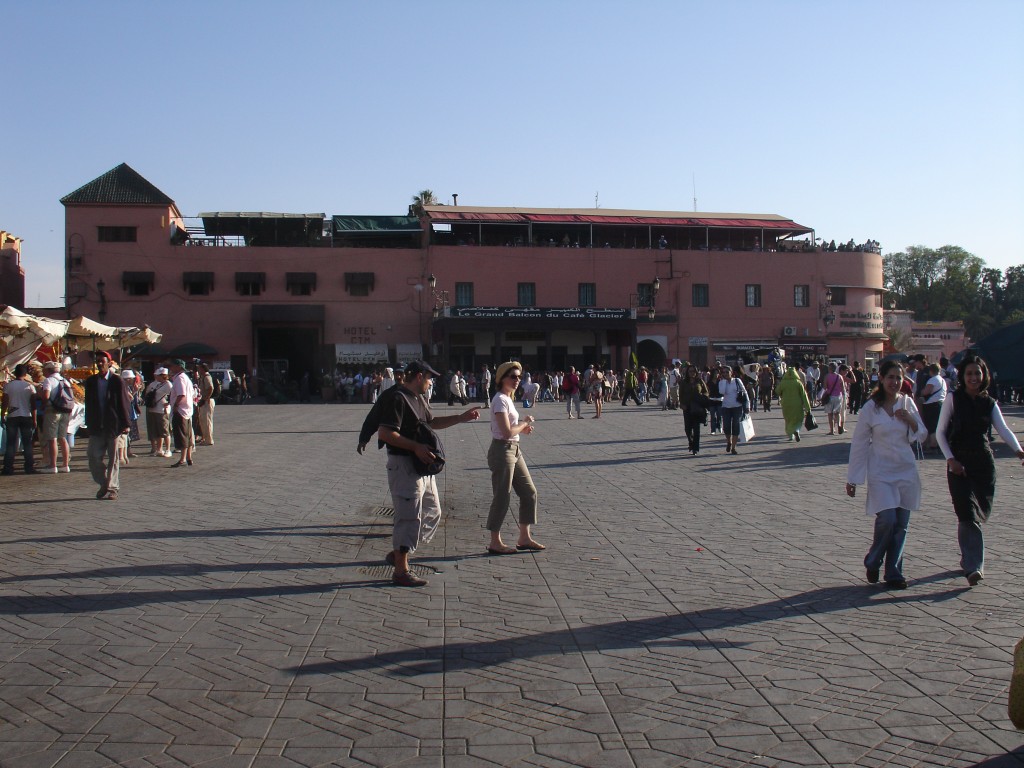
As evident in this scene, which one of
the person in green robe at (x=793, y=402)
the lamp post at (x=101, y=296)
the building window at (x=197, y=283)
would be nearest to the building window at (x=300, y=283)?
the building window at (x=197, y=283)

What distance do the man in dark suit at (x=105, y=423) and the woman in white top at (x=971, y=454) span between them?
8.47 m

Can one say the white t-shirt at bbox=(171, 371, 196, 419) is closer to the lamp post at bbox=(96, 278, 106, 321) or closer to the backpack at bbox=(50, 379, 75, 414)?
the backpack at bbox=(50, 379, 75, 414)

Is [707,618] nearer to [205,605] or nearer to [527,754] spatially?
[527,754]

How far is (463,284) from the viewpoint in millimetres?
48094

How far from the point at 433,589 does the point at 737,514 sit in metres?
4.11

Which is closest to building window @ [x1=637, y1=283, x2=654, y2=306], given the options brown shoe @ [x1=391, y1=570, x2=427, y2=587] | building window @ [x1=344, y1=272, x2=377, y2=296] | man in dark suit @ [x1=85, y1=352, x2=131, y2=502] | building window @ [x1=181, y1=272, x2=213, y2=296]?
building window @ [x1=344, y1=272, x2=377, y2=296]

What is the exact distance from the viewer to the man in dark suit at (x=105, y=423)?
10.6 m

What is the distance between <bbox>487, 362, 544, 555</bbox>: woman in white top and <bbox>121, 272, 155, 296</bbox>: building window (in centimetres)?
4108

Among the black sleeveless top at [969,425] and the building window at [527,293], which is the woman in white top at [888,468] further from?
the building window at [527,293]

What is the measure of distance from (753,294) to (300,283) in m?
24.0

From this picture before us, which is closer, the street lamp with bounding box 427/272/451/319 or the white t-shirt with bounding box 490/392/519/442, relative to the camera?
the white t-shirt with bounding box 490/392/519/442

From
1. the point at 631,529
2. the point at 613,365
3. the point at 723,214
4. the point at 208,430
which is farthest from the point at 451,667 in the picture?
the point at 723,214

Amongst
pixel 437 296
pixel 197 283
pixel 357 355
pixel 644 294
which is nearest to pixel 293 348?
pixel 357 355

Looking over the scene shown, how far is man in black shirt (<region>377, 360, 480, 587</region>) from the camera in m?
6.52
